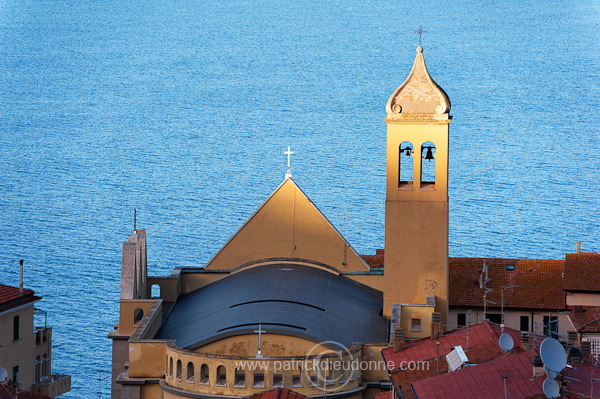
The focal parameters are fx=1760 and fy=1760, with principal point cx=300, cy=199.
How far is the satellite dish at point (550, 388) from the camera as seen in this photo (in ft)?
113

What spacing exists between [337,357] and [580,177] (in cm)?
10091

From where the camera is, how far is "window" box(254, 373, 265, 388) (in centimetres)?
4738

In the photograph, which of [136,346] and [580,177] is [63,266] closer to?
[580,177]

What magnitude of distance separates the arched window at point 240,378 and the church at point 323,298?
0.04 m

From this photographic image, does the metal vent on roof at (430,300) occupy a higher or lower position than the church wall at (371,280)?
lower

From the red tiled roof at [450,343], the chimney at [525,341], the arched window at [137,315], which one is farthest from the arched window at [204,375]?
the chimney at [525,341]

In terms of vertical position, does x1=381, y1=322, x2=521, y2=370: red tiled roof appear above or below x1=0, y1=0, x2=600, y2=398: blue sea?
below

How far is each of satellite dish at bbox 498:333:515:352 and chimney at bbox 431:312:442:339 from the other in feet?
22.3

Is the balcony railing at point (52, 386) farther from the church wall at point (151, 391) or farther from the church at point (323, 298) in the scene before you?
the church wall at point (151, 391)

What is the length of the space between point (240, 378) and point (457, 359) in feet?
25.4

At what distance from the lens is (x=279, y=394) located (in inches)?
1706

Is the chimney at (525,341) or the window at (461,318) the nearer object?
the chimney at (525,341)

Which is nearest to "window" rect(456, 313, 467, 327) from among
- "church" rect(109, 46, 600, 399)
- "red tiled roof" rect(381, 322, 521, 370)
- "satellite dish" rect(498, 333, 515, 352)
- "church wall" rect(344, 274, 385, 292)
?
"church" rect(109, 46, 600, 399)

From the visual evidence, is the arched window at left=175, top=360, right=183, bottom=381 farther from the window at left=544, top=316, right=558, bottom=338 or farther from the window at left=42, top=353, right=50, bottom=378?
the window at left=42, top=353, right=50, bottom=378
